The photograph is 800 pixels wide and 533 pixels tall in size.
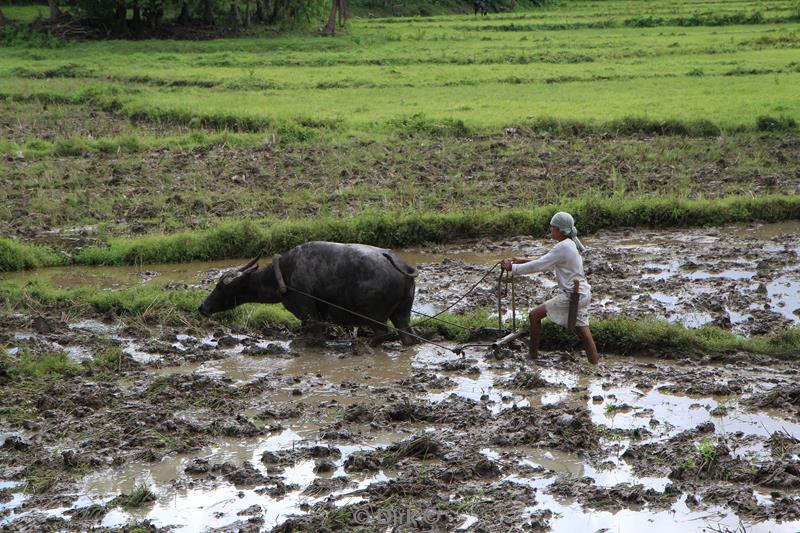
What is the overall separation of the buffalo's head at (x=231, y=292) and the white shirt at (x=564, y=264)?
2.70m

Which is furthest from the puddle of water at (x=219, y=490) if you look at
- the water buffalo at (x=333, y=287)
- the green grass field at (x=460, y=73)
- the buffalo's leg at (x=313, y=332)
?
the green grass field at (x=460, y=73)

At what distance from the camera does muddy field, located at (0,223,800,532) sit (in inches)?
207

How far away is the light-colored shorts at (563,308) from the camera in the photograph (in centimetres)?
750

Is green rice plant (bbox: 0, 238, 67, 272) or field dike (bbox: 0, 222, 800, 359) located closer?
field dike (bbox: 0, 222, 800, 359)

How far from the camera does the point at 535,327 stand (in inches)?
303

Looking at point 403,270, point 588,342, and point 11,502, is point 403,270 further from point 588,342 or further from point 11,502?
point 11,502

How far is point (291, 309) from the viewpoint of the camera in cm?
878

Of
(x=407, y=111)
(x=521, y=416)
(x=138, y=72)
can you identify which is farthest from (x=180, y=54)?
(x=521, y=416)

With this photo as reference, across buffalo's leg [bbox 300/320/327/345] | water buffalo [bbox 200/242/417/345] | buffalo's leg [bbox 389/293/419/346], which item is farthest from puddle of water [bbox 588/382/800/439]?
buffalo's leg [bbox 300/320/327/345]

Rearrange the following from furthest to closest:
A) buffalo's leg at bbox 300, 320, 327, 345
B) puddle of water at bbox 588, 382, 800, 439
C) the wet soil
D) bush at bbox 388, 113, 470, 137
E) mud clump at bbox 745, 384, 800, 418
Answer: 1. bush at bbox 388, 113, 470, 137
2. the wet soil
3. buffalo's leg at bbox 300, 320, 327, 345
4. mud clump at bbox 745, 384, 800, 418
5. puddle of water at bbox 588, 382, 800, 439

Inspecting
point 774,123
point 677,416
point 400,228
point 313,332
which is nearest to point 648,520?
point 677,416

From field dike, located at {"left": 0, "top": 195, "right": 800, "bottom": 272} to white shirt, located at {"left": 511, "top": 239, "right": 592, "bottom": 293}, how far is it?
4.20 m

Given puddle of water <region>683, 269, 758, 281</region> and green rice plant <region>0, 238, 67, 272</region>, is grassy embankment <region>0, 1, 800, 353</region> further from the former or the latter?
puddle of water <region>683, 269, 758, 281</region>

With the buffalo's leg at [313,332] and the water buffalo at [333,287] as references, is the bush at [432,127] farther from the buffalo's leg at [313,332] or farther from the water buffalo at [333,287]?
the buffalo's leg at [313,332]
